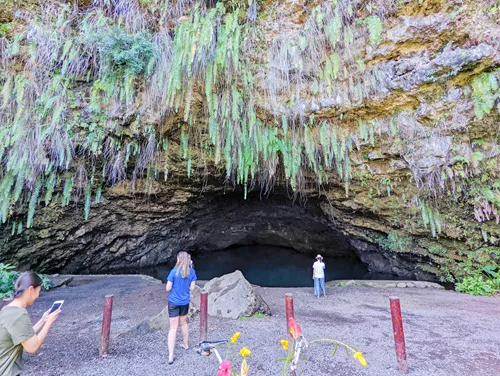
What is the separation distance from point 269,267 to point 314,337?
13340mm

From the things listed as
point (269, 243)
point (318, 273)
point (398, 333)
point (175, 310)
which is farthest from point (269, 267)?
point (398, 333)

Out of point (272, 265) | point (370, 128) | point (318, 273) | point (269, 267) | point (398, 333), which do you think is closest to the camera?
point (398, 333)

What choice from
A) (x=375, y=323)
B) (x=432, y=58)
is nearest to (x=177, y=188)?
(x=375, y=323)

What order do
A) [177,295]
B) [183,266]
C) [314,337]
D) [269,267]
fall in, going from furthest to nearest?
[269,267] < [314,337] < [183,266] < [177,295]

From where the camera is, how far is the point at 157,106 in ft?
23.1

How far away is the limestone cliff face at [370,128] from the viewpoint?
5.80 metres

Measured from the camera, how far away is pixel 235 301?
17.3ft

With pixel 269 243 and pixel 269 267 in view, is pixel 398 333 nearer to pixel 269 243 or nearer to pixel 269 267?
pixel 269 267

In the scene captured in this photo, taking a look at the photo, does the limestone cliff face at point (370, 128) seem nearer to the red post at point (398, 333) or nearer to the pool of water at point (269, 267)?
the pool of water at point (269, 267)

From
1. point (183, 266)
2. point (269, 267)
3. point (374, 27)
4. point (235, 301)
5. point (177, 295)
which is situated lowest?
point (269, 267)

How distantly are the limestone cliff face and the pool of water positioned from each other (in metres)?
4.17

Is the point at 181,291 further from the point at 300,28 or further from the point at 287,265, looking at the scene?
the point at 287,265

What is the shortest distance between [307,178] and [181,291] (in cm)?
668

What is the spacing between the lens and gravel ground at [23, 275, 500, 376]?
11.2 feet
